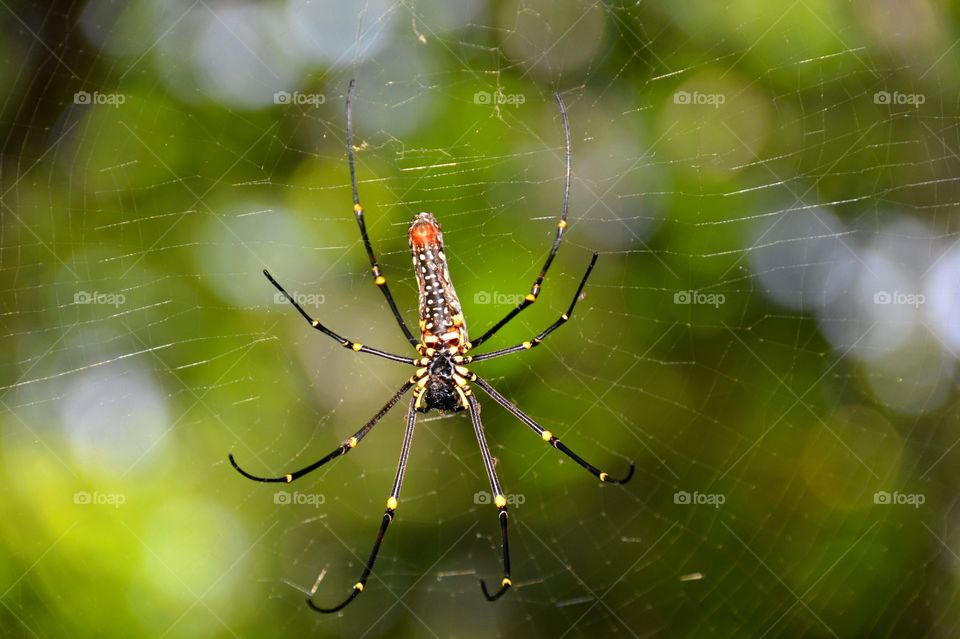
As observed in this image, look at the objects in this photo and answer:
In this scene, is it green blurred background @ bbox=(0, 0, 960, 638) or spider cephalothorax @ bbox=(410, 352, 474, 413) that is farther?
green blurred background @ bbox=(0, 0, 960, 638)

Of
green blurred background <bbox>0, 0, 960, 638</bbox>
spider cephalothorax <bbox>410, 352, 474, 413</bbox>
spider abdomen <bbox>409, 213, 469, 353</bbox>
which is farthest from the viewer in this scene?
green blurred background <bbox>0, 0, 960, 638</bbox>

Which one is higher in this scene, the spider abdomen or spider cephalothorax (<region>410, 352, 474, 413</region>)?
the spider abdomen

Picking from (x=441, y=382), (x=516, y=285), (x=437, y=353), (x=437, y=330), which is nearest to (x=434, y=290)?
(x=437, y=330)

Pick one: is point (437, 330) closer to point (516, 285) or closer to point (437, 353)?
point (437, 353)

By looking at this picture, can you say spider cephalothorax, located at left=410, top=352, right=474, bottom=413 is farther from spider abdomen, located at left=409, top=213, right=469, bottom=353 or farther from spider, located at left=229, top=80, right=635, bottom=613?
spider abdomen, located at left=409, top=213, right=469, bottom=353

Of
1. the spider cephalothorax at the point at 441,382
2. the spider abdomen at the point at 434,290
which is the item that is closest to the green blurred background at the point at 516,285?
the spider cephalothorax at the point at 441,382

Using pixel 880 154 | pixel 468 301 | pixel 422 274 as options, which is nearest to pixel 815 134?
pixel 880 154

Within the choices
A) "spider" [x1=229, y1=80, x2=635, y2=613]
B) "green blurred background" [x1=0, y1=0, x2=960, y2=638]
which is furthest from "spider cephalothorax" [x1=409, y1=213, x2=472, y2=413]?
"green blurred background" [x1=0, y1=0, x2=960, y2=638]
